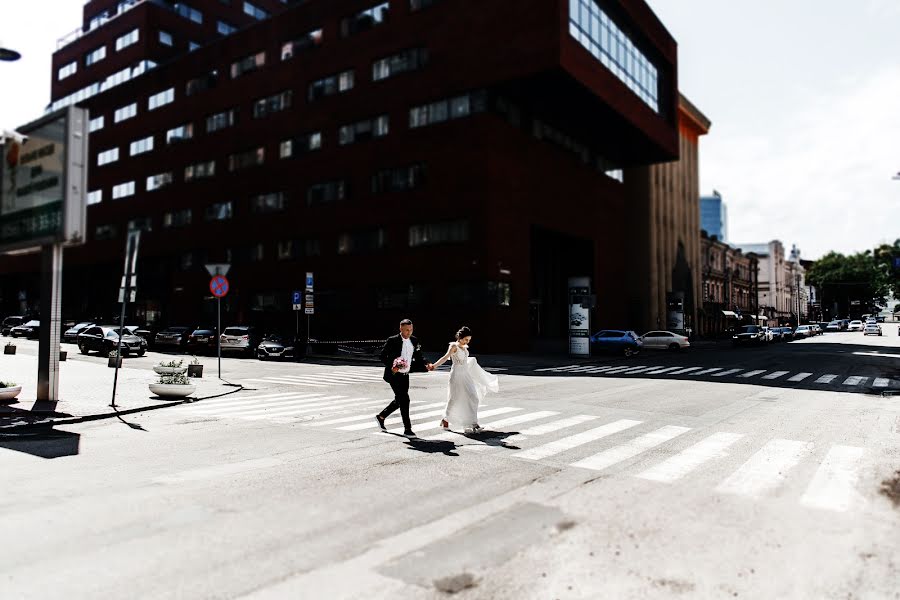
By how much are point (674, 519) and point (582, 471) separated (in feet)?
5.83

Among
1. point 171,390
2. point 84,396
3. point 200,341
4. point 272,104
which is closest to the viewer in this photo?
point 84,396

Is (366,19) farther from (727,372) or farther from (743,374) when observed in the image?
(743,374)

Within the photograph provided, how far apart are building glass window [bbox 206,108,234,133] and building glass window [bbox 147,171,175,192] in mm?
6115

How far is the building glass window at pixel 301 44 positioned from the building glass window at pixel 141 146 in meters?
17.5

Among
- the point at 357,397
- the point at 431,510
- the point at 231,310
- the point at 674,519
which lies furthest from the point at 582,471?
the point at 231,310

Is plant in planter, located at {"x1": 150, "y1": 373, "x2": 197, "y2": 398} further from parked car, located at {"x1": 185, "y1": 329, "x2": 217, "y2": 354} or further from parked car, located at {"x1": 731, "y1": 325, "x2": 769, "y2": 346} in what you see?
parked car, located at {"x1": 731, "y1": 325, "x2": 769, "y2": 346}

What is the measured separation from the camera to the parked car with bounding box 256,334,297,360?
30750 millimetres

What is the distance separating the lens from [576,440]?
9.05m

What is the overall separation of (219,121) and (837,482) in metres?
50.3

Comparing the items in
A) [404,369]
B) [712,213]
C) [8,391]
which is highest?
[712,213]

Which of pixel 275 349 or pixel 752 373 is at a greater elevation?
pixel 275 349

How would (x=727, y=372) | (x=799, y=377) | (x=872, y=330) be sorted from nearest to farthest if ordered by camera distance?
(x=799, y=377)
(x=727, y=372)
(x=872, y=330)

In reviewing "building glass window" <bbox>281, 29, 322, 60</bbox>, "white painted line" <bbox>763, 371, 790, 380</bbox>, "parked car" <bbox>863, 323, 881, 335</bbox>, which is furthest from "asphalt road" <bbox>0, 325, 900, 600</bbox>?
"parked car" <bbox>863, 323, 881, 335</bbox>

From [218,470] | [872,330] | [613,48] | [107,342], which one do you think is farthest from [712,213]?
[218,470]
